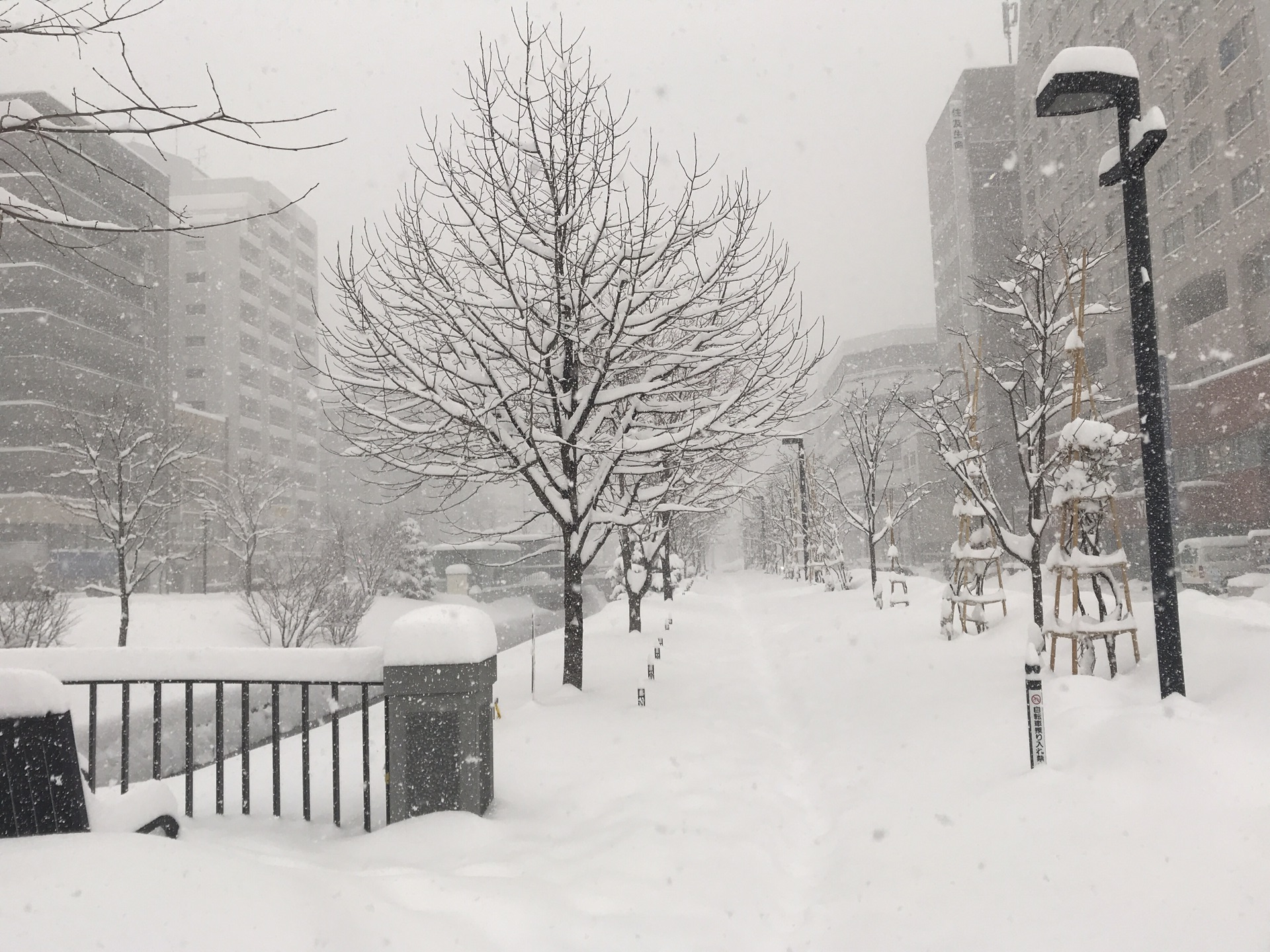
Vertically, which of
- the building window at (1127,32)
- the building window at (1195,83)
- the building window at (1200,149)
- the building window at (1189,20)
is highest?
the building window at (1127,32)

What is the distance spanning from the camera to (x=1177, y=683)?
6.27 meters

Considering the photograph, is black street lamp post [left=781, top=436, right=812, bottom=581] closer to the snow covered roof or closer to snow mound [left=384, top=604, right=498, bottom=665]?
the snow covered roof

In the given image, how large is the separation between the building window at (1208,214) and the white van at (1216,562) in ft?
67.3

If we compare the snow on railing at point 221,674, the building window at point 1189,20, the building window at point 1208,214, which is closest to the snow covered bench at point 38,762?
the snow on railing at point 221,674

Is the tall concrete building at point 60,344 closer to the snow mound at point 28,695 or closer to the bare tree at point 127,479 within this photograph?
the bare tree at point 127,479

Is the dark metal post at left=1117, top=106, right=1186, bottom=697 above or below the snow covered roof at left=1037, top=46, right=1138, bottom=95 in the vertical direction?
below

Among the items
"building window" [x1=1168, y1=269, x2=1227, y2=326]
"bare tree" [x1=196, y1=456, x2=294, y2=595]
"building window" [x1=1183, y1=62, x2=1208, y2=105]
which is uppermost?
"building window" [x1=1183, y1=62, x2=1208, y2=105]

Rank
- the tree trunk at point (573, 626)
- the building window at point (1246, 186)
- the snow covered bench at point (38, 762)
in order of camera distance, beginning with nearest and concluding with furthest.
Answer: the snow covered bench at point (38, 762) → the tree trunk at point (573, 626) → the building window at point (1246, 186)

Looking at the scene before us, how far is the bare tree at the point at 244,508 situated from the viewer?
126 feet

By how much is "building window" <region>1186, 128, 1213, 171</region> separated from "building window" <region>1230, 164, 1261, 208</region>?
2379 millimetres

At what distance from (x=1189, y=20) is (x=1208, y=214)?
31.9ft

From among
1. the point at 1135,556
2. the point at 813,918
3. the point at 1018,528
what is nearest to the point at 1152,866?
the point at 813,918

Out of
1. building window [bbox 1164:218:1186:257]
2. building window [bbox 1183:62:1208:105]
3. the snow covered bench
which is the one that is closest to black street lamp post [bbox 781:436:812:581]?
the snow covered bench

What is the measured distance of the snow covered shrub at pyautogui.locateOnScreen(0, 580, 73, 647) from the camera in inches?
771
